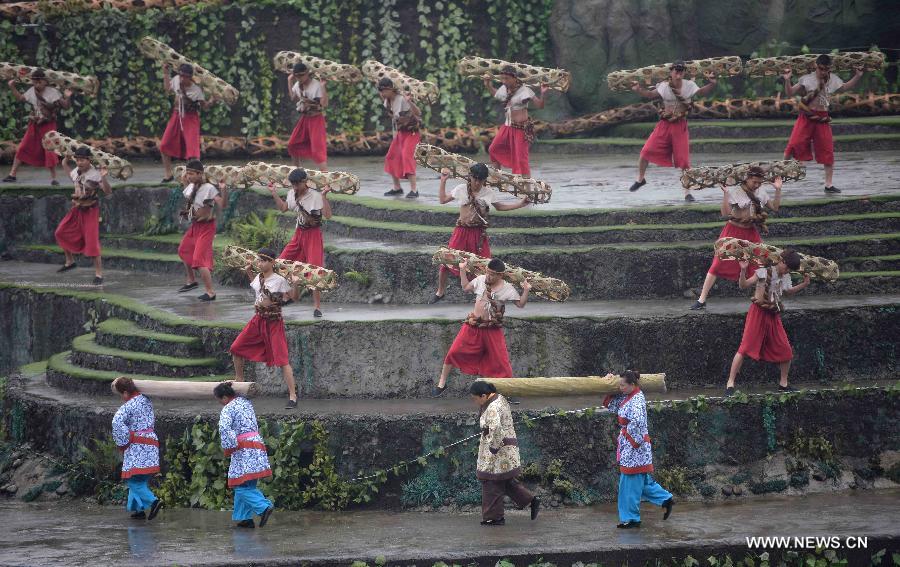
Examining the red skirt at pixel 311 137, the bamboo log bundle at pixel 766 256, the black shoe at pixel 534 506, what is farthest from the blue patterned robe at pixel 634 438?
the red skirt at pixel 311 137

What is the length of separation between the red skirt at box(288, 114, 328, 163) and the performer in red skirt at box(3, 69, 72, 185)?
3416 mm

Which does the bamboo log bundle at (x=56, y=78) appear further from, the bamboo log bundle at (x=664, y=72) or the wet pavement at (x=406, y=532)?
the wet pavement at (x=406, y=532)

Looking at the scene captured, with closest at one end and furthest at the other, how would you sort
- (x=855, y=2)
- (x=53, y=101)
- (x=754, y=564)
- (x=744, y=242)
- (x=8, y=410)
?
1. (x=754, y=564)
2. (x=744, y=242)
3. (x=8, y=410)
4. (x=53, y=101)
5. (x=855, y=2)

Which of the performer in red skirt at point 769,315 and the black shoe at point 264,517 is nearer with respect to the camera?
the black shoe at point 264,517

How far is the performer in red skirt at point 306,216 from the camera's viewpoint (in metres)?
15.2

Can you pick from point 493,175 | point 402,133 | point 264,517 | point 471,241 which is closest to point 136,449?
point 264,517

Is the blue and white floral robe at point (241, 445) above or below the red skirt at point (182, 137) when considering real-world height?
below

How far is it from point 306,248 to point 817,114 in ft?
20.9

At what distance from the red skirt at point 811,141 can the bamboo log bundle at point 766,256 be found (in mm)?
3949

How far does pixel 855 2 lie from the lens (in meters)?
22.5

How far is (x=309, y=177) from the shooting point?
607 inches

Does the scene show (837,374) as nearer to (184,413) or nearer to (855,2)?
(184,413)

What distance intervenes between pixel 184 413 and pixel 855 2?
13.4 m

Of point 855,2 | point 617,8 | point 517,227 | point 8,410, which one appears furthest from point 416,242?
point 855,2
